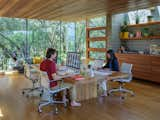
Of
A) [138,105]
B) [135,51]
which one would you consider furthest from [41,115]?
[135,51]

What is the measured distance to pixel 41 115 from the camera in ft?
12.0

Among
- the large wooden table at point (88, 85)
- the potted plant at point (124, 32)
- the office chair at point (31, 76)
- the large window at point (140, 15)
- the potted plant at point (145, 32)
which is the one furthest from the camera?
the potted plant at point (124, 32)

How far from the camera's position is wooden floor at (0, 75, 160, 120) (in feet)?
11.7

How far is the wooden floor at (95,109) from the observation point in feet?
11.7

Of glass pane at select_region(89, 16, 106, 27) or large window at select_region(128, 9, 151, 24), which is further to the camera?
glass pane at select_region(89, 16, 106, 27)

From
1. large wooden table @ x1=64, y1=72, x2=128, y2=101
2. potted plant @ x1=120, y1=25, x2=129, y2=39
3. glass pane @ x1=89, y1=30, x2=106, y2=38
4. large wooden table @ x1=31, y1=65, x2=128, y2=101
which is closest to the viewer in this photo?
large wooden table @ x1=31, y1=65, x2=128, y2=101

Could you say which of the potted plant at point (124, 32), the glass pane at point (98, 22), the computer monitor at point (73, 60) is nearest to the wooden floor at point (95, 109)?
the computer monitor at point (73, 60)

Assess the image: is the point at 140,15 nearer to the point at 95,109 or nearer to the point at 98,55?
the point at 98,55

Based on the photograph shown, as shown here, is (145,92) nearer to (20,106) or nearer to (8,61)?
(20,106)

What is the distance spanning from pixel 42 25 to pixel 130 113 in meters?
6.47

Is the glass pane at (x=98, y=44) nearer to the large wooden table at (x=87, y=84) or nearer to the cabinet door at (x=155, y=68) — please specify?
the cabinet door at (x=155, y=68)

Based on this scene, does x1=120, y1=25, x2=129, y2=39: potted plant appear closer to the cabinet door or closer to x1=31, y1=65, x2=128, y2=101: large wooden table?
the cabinet door

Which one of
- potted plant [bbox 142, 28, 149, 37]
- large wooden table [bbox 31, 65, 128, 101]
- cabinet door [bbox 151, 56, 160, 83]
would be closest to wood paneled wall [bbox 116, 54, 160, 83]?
cabinet door [bbox 151, 56, 160, 83]

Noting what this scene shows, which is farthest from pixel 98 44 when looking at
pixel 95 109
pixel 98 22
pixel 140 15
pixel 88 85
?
pixel 95 109
